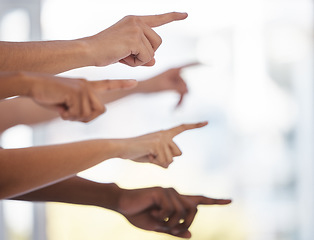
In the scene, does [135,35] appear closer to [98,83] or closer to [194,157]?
[98,83]

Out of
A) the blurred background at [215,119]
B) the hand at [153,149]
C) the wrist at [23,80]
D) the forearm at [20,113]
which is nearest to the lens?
the wrist at [23,80]

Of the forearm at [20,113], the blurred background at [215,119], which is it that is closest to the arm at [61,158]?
the forearm at [20,113]

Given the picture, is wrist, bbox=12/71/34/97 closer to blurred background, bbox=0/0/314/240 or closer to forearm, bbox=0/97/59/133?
forearm, bbox=0/97/59/133

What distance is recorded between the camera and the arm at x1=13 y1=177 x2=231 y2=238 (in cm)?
53

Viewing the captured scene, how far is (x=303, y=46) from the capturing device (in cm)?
155

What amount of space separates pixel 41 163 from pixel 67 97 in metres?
0.08

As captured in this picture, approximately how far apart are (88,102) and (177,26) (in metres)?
1.05

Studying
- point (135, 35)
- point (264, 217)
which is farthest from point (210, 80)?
point (135, 35)

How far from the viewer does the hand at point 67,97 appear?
0.39 metres

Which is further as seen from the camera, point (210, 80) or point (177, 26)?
point (210, 80)

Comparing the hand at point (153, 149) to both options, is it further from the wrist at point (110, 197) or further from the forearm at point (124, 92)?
the forearm at point (124, 92)

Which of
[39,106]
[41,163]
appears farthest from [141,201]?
[39,106]

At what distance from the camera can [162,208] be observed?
0.53 metres

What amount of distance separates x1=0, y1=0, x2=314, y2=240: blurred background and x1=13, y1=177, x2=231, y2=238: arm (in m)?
0.73
